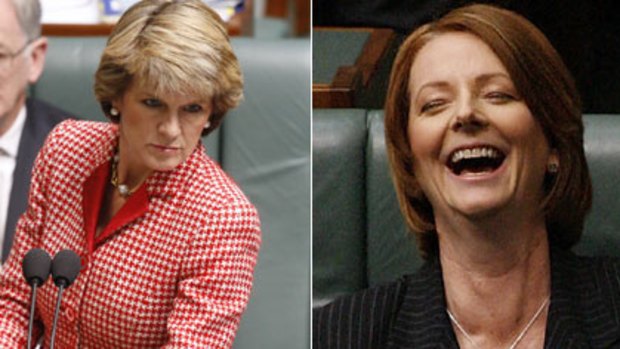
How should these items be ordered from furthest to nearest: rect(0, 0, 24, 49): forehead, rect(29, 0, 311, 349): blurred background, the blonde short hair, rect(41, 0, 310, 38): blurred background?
rect(41, 0, 310, 38): blurred background < rect(29, 0, 311, 349): blurred background < rect(0, 0, 24, 49): forehead < the blonde short hair

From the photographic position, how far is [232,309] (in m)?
1.33

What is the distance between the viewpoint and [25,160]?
1457 millimetres

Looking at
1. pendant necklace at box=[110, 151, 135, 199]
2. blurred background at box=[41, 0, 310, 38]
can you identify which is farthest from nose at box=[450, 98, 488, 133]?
blurred background at box=[41, 0, 310, 38]

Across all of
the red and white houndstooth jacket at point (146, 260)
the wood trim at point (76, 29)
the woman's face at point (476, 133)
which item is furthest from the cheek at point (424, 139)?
the wood trim at point (76, 29)

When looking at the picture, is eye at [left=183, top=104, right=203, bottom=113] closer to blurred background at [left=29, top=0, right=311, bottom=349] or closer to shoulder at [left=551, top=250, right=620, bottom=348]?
blurred background at [left=29, top=0, right=311, bottom=349]

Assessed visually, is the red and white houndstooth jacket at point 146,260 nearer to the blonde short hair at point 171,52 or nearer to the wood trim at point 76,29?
the blonde short hair at point 171,52

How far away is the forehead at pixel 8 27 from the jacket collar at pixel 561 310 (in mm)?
639

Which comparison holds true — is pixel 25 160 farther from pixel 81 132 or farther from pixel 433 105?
pixel 433 105

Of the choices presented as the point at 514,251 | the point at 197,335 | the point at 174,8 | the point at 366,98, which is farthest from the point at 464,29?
the point at 197,335

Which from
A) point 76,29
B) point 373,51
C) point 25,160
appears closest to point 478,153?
point 373,51

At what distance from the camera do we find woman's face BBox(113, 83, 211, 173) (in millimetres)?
1315

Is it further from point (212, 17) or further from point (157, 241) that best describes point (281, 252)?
point (212, 17)

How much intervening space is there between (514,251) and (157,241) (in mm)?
435

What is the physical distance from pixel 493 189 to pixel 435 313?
0.53 feet
